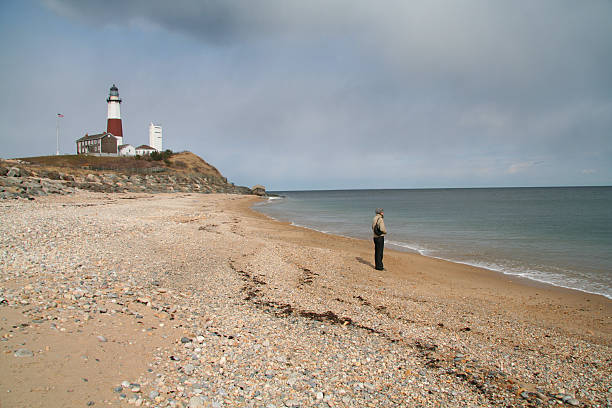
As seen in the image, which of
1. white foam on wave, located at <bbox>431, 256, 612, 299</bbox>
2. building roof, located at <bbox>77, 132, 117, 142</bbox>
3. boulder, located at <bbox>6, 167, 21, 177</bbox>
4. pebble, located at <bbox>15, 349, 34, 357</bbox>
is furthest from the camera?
building roof, located at <bbox>77, 132, 117, 142</bbox>

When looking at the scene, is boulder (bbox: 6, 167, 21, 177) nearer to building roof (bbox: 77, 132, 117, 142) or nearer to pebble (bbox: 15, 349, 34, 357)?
pebble (bbox: 15, 349, 34, 357)

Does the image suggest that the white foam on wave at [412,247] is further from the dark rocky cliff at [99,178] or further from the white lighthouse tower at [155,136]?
the white lighthouse tower at [155,136]

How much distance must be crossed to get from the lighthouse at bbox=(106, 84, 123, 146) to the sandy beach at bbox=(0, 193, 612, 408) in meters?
83.3

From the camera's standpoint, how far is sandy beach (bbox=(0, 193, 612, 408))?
4.81 meters

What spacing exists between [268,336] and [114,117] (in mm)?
94495

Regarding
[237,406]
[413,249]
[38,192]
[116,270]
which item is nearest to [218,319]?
[237,406]

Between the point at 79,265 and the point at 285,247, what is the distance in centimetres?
934

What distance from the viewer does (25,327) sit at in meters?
5.57

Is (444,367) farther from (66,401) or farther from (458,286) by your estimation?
(458,286)

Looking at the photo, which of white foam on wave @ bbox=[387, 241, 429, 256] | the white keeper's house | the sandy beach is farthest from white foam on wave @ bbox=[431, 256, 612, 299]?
the white keeper's house

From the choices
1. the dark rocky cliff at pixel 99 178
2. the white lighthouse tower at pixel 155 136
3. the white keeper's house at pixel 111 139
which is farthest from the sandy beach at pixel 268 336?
the white lighthouse tower at pixel 155 136

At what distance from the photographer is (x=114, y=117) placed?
8456cm

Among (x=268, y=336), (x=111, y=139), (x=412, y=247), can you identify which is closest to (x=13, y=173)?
(x=412, y=247)

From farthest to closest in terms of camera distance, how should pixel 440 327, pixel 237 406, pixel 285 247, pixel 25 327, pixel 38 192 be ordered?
pixel 38 192
pixel 285 247
pixel 440 327
pixel 25 327
pixel 237 406
